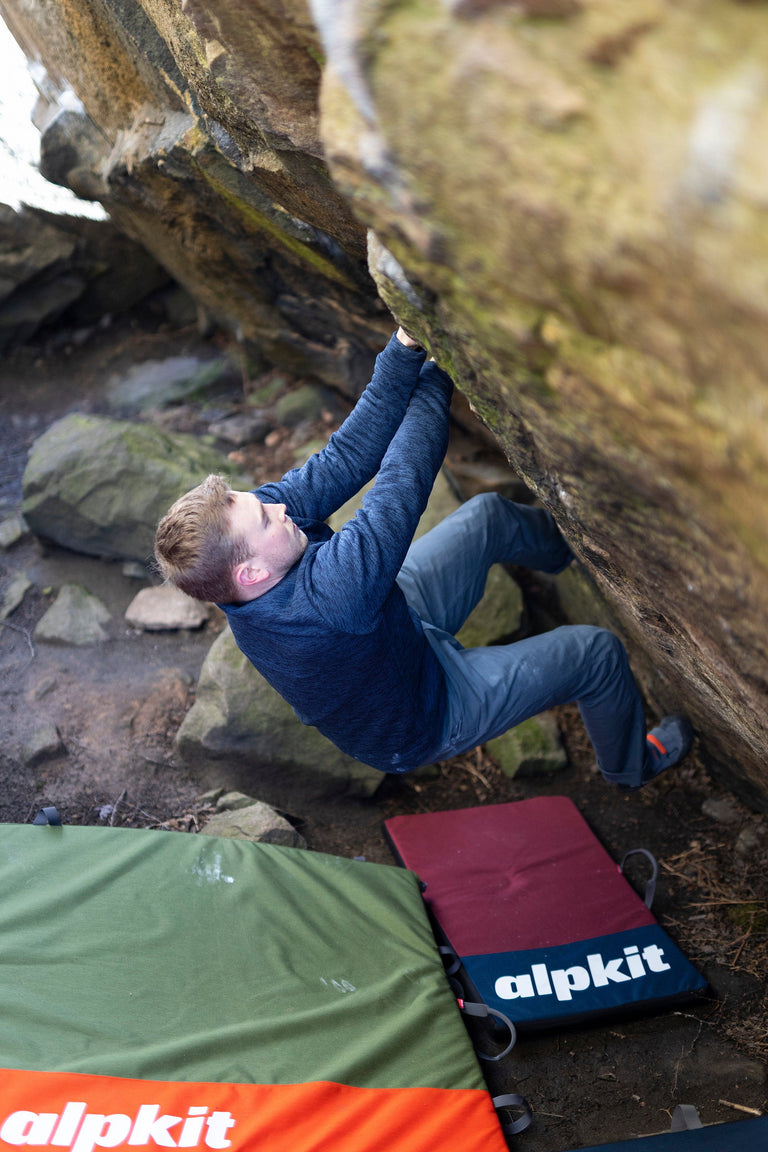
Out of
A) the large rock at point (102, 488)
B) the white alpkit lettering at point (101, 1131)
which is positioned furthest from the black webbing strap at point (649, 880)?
the large rock at point (102, 488)

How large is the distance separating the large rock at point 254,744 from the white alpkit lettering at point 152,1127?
5.70 ft

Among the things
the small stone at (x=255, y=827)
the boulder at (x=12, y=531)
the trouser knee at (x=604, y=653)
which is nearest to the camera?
the trouser knee at (x=604, y=653)

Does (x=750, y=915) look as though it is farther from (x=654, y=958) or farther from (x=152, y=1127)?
(x=152, y=1127)

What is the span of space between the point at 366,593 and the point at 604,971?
1885 mm

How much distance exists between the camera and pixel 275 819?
3467mm

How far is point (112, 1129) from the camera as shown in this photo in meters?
2.09

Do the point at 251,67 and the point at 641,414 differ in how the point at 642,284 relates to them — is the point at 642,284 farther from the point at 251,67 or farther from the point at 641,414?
the point at 251,67

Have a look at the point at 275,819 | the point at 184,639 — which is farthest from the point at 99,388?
the point at 275,819

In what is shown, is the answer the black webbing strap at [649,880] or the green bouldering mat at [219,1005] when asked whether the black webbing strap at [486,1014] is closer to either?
the green bouldering mat at [219,1005]

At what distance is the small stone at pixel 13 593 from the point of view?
469 cm

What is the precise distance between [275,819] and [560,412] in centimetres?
250

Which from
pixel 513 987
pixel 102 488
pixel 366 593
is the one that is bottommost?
pixel 513 987

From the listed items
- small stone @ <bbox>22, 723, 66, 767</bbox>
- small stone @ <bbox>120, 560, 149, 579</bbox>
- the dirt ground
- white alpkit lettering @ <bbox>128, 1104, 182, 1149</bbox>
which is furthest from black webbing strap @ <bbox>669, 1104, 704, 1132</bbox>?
small stone @ <bbox>120, 560, 149, 579</bbox>

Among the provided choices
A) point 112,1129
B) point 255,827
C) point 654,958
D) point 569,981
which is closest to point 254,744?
point 255,827
